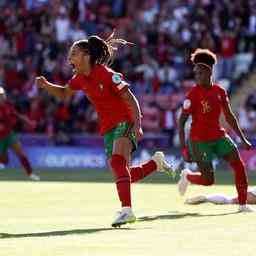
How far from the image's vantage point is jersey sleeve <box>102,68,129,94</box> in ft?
35.5

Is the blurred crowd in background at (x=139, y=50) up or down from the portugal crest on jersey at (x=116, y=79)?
down

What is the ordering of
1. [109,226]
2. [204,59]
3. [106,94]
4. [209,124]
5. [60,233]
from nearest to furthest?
1. [60,233]
2. [109,226]
3. [106,94]
4. [204,59]
5. [209,124]

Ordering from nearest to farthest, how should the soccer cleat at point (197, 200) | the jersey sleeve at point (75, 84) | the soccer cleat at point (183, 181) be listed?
the jersey sleeve at point (75, 84)
the soccer cleat at point (197, 200)
the soccer cleat at point (183, 181)

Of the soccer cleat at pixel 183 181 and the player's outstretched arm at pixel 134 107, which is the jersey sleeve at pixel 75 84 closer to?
the player's outstretched arm at pixel 134 107

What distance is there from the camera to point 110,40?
1142 cm

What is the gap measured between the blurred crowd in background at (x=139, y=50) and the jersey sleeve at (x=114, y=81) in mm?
16322

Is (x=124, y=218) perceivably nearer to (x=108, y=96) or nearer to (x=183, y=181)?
(x=108, y=96)

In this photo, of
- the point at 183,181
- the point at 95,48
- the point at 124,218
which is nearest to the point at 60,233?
the point at 124,218

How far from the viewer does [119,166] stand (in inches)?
422

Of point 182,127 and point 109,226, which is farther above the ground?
point 182,127

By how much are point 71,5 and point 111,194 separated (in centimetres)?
1648

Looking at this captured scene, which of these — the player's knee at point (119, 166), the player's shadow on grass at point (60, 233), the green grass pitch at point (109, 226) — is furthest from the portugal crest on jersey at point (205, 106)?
the player's shadow on grass at point (60, 233)

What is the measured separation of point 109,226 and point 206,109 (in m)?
2.77

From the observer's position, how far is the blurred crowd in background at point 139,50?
28.4 meters
